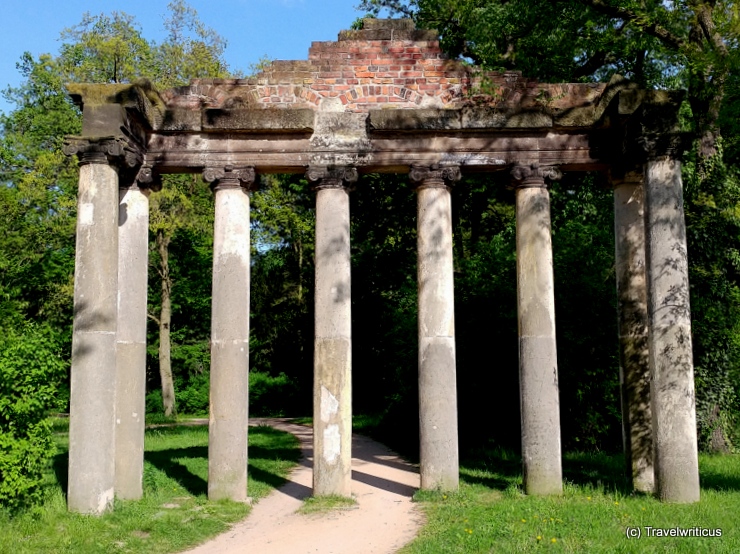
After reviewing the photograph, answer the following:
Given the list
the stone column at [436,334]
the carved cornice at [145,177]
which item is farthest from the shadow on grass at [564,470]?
the carved cornice at [145,177]

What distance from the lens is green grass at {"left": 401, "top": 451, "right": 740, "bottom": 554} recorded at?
28.1ft

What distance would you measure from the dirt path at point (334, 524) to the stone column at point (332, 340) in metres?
0.78

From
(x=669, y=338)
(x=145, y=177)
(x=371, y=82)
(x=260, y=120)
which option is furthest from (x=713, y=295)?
(x=145, y=177)

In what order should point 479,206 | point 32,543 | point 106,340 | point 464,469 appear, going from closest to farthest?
point 32,543
point 106,340
point 464,469
point 479,206

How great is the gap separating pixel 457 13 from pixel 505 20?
3565 millimetres

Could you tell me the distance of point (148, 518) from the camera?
10375mm

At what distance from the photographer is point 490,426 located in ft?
63.5

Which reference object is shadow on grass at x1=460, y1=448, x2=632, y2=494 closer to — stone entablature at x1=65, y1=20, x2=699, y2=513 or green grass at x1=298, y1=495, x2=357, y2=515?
stone entablature at x1=65, y1=20, x2=699, y2=513

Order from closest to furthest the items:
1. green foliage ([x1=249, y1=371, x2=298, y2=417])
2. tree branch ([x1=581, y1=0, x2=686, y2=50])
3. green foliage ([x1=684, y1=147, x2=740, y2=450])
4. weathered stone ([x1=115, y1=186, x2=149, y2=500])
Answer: weathered stone ([x1=115, y1=186, x2=149, y2=500]), tree branch ([x1=581, y1=0, x2=686, y2=50]), green foliage ([x1=684, y1=147, x2=740, y2=450]), green foliage ([x1=249, y1=371, x2=298, y2=417])

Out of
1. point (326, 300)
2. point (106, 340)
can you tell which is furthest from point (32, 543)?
point (326, 300)

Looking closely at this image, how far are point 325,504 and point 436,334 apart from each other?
340cm

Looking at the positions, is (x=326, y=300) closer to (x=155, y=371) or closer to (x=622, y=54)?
(x=622, y=54)

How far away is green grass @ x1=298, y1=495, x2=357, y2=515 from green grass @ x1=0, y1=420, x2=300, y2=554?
1.00 metres

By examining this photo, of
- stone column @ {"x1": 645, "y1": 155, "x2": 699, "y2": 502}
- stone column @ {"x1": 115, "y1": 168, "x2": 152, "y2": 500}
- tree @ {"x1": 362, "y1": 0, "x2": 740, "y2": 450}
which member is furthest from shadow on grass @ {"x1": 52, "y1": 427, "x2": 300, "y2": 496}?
tree @ {"x1": 362, "y1": 0, "x2": 740, "y2": 450}
